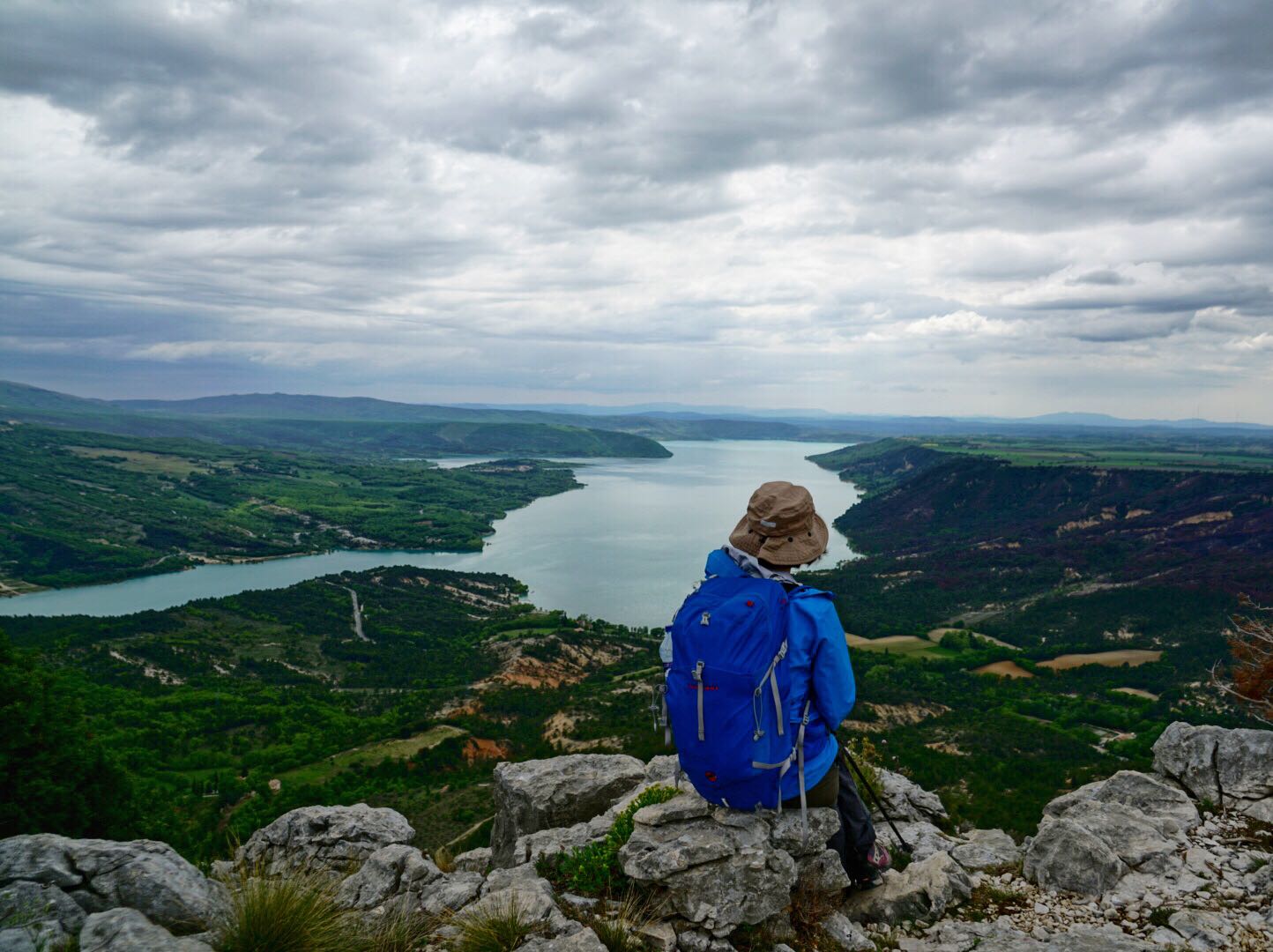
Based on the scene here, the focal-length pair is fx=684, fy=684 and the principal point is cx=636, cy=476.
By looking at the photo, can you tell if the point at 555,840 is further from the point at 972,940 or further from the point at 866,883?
the point at 972,940

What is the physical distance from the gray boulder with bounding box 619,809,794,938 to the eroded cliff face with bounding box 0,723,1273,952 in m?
0.01

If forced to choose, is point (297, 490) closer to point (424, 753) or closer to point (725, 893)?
point (424, 753)

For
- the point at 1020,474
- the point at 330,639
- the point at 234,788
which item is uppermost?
the point at 1020,474

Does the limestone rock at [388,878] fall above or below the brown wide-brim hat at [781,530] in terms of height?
below

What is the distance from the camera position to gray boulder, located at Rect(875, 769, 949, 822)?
743cm

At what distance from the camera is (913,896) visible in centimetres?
468

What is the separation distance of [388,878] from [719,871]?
10.5 feet

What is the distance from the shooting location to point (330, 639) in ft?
197

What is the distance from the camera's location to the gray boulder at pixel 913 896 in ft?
15.0

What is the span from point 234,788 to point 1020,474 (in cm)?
13093

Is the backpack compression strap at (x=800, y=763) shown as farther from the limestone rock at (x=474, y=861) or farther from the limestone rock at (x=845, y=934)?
the limestone rock at (x=474, y=861)

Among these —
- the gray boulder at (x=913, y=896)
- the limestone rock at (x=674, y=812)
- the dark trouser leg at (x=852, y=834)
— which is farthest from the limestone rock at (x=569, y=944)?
the gray boulder at (x=913, y=896)

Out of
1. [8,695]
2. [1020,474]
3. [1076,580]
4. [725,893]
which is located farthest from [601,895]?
[1020,474]

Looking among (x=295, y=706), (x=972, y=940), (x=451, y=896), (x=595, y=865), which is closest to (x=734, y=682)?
(x=595, y=865)
